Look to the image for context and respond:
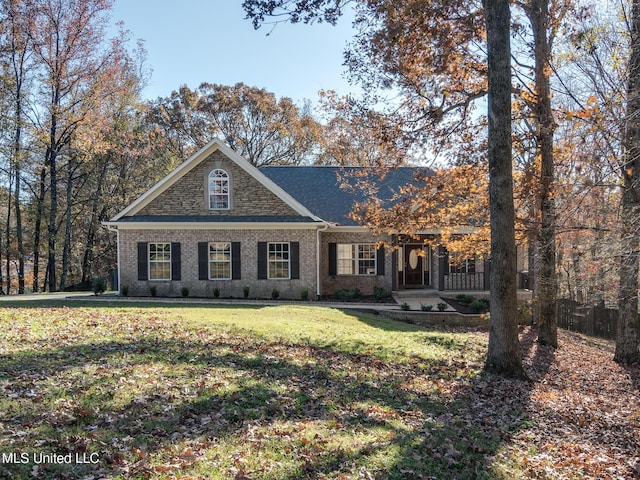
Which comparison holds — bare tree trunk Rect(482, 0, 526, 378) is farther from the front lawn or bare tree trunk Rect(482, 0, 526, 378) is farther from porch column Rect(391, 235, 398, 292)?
porch column Rect(391, 235, 398, 292)

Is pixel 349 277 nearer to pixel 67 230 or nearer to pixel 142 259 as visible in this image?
pixel 142 259

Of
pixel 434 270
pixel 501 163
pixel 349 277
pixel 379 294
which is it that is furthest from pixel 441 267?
pixel 501 163

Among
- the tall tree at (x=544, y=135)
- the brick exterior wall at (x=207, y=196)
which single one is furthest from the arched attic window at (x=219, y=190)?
the tall tree at (x=544, y=135)

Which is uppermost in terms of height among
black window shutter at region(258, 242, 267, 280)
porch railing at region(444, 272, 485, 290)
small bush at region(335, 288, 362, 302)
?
black window shutter at region(258, 242, 267, 280)

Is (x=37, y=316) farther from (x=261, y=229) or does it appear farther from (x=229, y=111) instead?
(x=229, y=111)

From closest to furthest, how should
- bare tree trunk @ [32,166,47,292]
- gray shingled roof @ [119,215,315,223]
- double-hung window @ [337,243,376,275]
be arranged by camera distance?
gray shingled roof @ [119,215,315,223] < double-hung window @ [337,243,376,275] < bare tree trunk @ [32,166,47,292]

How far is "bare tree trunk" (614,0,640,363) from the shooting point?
877 cm

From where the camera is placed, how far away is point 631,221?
352 inches

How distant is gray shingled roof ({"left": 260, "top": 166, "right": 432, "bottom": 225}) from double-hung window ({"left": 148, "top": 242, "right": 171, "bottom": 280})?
6777 millimetres

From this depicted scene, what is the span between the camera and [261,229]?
Result: 19031mm

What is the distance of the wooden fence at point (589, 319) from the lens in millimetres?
17219

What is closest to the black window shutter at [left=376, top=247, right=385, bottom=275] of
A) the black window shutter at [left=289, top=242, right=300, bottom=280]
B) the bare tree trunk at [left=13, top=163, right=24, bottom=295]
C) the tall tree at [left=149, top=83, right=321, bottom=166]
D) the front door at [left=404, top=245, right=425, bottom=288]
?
the front door at [left=404, top=245, right=425, bottom=288]

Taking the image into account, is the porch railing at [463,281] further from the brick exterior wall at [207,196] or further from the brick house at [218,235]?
the brick exterior wall at [207,196]

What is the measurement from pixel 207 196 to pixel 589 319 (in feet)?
53.2
